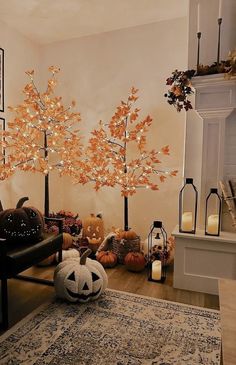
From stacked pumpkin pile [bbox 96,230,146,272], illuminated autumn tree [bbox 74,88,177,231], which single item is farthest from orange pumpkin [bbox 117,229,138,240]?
illuminated autumn tree [bbox 74,88,177,231]

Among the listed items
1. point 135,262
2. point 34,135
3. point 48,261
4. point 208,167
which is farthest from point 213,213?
point 34,135

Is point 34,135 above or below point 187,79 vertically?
below

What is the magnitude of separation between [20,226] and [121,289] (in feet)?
3.47

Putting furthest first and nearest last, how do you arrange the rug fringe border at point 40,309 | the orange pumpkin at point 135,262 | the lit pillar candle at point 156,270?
the orange pumpkin at point 135,262 → the lit pillar candle at point 156,270 → the rug fringe border at point 40,309

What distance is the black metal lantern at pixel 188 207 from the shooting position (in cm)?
258

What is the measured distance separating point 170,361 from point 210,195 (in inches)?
56.5

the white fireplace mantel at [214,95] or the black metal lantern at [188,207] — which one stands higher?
the white fireplace mantel at [214,95]

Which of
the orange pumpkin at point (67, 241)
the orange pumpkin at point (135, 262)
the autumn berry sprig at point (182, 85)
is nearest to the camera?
the autumn berry sprig at point (182, 85)

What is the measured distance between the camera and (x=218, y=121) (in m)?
2.53

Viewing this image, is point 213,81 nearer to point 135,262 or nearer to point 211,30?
point 211,30

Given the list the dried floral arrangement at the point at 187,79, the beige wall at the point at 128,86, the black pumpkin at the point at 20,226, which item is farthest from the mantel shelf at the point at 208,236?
the black pumpkin at the point at 20,226

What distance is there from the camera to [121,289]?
255cm

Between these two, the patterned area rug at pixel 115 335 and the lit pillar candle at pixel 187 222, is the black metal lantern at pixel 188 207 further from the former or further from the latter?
the patterned area rug at pixel 115 335

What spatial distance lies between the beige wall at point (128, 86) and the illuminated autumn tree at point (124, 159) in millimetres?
201
